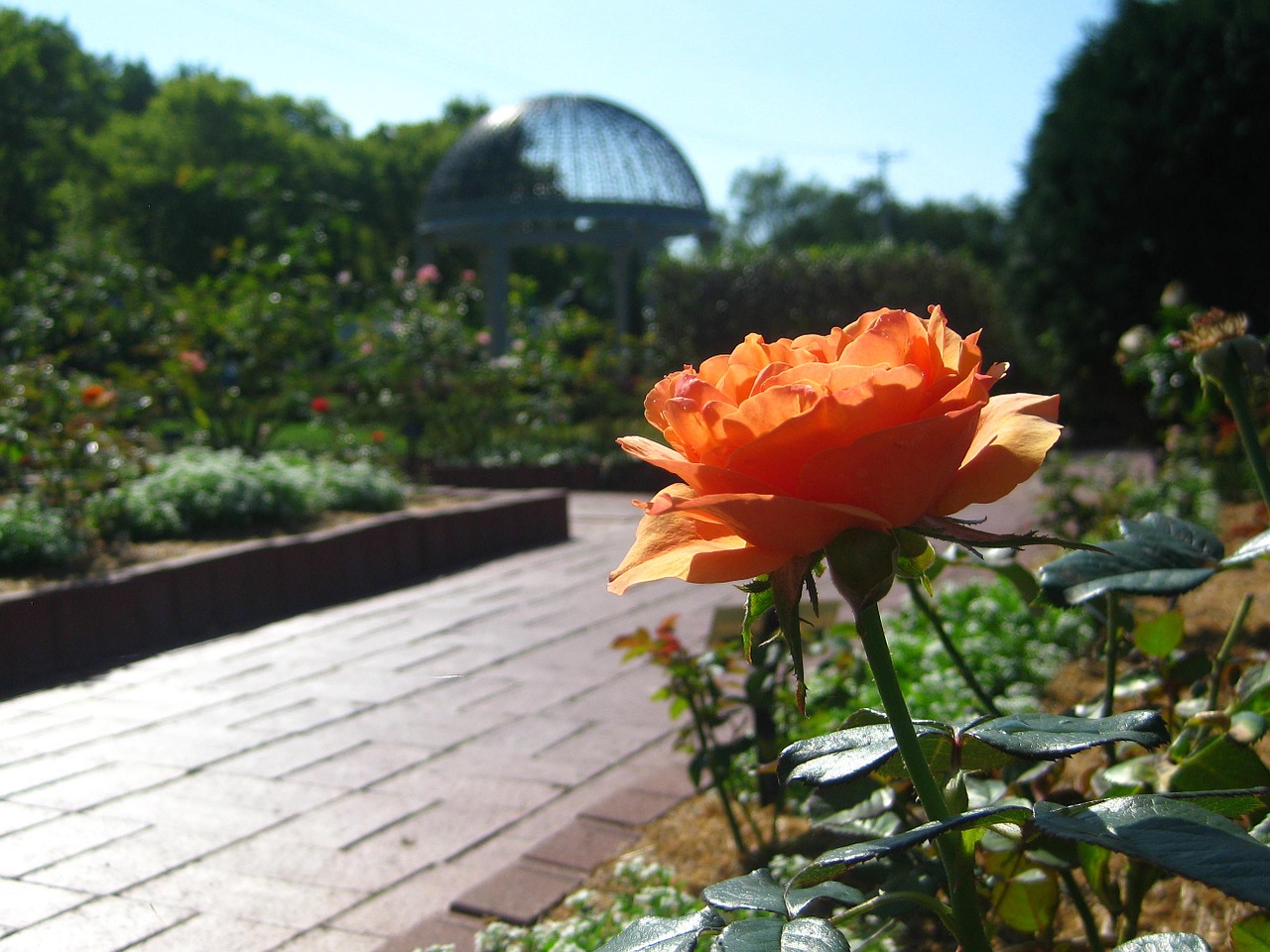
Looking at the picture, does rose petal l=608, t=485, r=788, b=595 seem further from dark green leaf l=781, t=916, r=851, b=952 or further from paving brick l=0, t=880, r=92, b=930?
paving brick l=0, t=880, r=92, b=930

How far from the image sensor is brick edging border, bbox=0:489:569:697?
375cm

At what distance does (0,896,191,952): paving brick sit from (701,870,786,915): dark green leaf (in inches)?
49.6

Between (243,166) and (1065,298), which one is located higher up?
(243,166)

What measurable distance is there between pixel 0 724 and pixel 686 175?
603 inches

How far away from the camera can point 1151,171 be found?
313 inches

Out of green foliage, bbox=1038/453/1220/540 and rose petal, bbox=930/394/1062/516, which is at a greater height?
rose petal, bbox=930/394/1062/516

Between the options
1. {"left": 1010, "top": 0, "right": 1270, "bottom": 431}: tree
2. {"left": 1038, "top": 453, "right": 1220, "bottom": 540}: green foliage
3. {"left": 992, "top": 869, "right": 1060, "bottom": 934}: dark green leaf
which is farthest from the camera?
{"left": 1010, "top": 0, "right": 1270, "bottom": 431}: tree

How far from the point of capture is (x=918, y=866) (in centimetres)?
110

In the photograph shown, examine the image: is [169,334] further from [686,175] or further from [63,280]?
[686,175]

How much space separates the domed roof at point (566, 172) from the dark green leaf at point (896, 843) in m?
14.6

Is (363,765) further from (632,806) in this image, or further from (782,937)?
(782,937)

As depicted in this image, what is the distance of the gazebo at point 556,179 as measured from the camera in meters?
15.2

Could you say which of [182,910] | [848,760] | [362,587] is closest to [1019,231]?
[362,587]

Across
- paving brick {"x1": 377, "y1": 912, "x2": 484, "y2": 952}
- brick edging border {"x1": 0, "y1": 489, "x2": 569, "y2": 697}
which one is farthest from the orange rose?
brick edging border {"x1": 0, "y1": 489, "x2": 569, "y2": 697}
